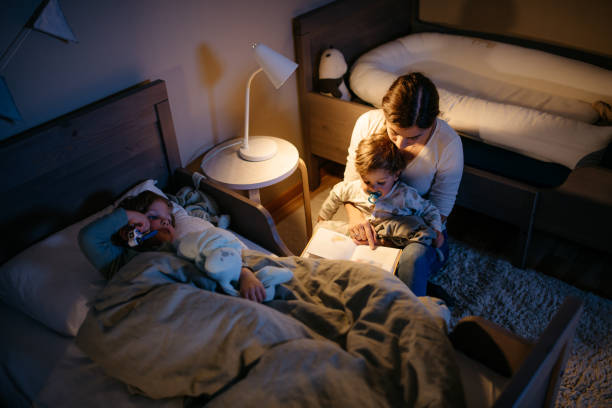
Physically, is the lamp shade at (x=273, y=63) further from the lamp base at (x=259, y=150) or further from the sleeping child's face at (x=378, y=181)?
the sleeping child's face at (x=378, y=181)

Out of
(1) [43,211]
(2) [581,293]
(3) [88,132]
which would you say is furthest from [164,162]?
(2) [581,293]

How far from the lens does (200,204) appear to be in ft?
5.23

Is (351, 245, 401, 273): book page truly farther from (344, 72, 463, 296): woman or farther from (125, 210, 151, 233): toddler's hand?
(125, 210, 151, 233): toddler's hand

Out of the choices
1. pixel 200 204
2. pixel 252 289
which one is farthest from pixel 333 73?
pixel 252 289

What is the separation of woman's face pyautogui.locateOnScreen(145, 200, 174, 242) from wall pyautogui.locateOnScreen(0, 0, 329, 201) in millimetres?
425

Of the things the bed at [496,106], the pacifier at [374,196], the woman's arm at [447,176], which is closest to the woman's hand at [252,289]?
the pacifier at [374,196]

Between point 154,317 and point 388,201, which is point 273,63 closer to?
point 388,201

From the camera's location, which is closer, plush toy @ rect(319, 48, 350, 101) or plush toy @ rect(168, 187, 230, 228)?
plush toy @ rect(168, 187, 230, 228)

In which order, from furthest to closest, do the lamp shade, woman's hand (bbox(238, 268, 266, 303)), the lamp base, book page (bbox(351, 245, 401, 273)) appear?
the lamp base → the lamp shade → book page (bbox(351, 245, 401, 273)) → woman's hand (bbox(238, 268, 266, 303))

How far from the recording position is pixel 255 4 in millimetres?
1803

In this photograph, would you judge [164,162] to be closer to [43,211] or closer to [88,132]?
[88,132]

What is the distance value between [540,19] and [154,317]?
2.42m

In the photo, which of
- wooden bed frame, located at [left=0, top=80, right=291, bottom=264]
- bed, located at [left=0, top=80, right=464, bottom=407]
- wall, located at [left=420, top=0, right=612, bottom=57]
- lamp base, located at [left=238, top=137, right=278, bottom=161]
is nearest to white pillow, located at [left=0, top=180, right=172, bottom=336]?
bed, located at [left=0, top=80, right=464, bottom=407]

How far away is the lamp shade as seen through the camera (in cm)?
152
